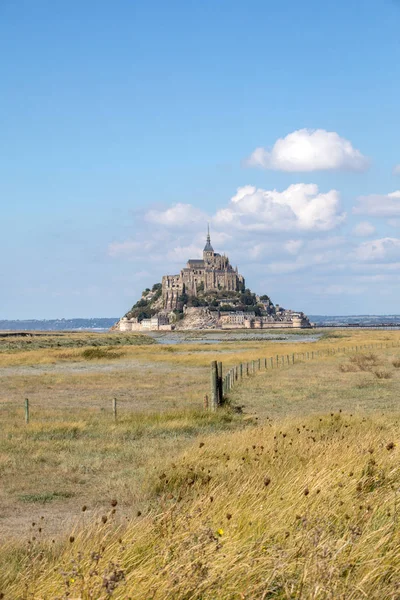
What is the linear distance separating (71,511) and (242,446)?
3106 millimetres

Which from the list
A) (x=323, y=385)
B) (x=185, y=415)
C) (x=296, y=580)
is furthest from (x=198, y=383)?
(x=296, y=580)

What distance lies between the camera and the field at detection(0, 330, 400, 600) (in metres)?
5.07

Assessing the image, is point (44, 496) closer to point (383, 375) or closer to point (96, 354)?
point (383, 375)

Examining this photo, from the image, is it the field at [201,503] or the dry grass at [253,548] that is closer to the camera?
the dry grass at [253,548]

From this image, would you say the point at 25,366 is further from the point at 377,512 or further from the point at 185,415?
the point at 377,512

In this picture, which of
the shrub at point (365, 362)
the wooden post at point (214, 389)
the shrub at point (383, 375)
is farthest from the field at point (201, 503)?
the shrub at point (365, 362)

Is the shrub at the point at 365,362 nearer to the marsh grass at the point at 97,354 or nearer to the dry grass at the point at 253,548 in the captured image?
the marsh grass at the point at 97,354

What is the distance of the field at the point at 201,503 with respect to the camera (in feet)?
16.6

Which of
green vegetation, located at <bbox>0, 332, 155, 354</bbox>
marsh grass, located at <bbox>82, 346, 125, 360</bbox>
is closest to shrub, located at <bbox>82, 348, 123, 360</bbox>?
marsh grass, located at <bbox>82, 346, 125, 360</bbox>

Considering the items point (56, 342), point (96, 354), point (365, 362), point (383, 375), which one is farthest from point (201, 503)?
point (56, 342)

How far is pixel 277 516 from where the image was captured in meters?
6.70

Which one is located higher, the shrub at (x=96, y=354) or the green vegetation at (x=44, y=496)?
the shrub at (x=96, y=354)

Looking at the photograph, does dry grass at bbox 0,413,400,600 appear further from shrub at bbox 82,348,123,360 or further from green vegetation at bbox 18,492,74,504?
shrub at bbox 82,348,123,360

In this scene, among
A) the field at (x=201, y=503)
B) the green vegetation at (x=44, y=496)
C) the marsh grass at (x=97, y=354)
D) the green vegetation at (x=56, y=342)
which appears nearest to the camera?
the field at (x=201, y=503)
